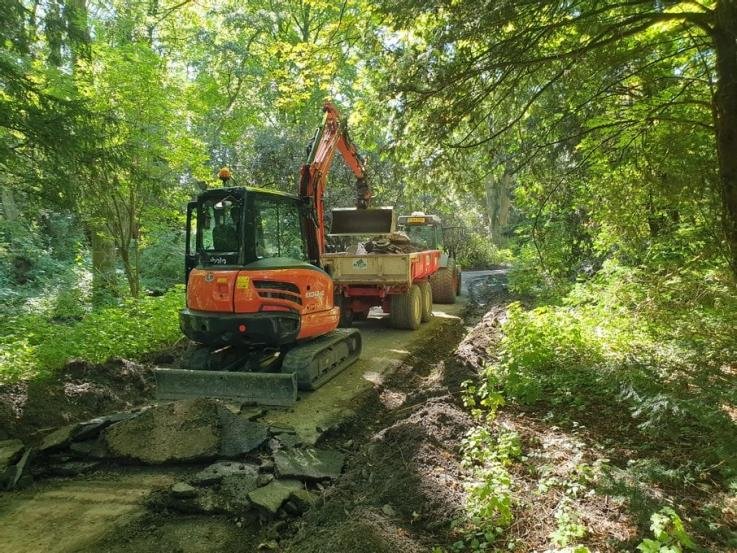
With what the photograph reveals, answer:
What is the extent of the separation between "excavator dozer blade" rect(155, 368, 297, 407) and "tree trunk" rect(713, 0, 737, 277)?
4591 mm

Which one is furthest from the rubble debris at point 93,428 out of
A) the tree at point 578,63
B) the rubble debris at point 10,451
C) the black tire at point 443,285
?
the black tire at point 443,285

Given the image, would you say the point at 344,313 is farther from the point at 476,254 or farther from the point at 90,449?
the point at 476,254

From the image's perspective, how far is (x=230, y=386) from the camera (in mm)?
5926

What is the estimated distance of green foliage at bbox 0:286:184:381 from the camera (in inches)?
243

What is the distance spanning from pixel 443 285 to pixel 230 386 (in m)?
8.87

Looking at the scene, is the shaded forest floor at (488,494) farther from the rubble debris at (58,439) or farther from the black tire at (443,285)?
the black tire at (443,285)

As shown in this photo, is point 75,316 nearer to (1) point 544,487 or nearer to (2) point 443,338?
(2) point 443,338

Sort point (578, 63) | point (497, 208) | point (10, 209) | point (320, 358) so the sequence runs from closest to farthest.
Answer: point (578, 63) < point (320, 358) < point (10, 209) < point (497, 208)

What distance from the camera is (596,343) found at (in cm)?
595

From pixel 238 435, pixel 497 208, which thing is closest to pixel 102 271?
pixel 238 435

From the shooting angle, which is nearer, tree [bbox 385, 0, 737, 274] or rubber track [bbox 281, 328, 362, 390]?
tree [bbox 385, 0, 737, 274]

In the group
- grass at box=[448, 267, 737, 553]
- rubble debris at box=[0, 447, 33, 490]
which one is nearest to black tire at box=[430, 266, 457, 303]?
grass at box=[448, 267, 737, 553]

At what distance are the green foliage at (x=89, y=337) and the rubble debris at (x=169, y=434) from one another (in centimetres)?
223

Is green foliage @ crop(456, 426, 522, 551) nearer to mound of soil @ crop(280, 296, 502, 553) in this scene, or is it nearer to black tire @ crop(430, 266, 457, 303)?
mound of soil @ crop(280, 296, 502, 553)
